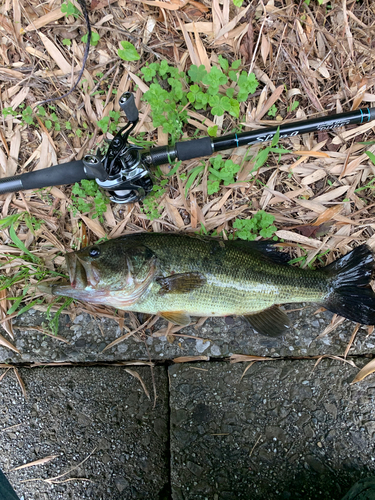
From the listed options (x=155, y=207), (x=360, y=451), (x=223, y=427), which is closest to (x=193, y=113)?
(x=155, y=207)

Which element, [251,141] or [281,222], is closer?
[251,141]

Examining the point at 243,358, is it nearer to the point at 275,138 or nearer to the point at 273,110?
the point at 275,138

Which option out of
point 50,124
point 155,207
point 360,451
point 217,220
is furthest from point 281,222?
point 50,124

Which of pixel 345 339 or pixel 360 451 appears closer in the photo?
pixel 360 451

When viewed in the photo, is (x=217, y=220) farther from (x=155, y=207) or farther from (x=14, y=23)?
(x=14, y=23)

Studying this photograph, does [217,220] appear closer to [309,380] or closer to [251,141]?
[251,141]

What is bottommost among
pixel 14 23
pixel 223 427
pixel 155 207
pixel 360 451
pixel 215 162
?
pixel 360 451

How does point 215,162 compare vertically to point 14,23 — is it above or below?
below
